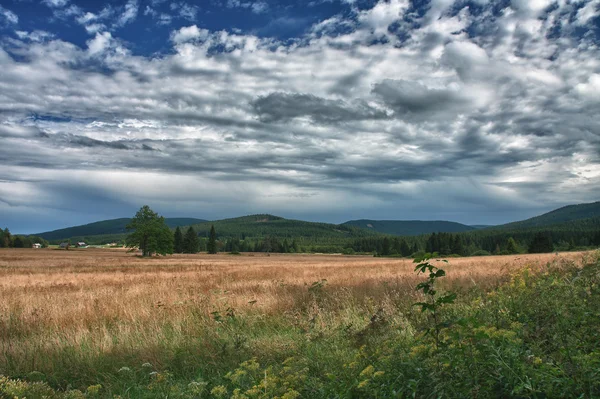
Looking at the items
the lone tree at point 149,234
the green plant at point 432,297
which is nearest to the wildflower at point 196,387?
the green plant at point 432,297

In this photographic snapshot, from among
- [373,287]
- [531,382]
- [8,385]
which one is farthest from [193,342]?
[373,287]

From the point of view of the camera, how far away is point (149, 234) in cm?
7394

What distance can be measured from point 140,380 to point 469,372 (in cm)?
486

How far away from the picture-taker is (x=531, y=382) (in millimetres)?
3223

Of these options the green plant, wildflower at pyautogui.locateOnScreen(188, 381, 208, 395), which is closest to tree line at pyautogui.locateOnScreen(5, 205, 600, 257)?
the green plant

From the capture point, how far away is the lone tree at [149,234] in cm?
7369

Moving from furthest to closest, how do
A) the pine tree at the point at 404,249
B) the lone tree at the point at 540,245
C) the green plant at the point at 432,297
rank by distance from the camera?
the pine tree at the point at 404,249
the lone tree at the point at 540,245
the green plant at the point at 432,297

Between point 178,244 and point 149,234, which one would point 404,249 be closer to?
point 178,244

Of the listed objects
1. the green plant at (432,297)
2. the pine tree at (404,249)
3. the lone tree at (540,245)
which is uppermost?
the green plant at (432,297)

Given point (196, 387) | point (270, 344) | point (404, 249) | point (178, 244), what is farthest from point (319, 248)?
point (196, 387)

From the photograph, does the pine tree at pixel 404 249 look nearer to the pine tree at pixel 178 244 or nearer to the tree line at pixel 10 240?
the pine tree at pixel 178 244

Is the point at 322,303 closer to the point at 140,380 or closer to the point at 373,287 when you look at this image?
the point at 373,287

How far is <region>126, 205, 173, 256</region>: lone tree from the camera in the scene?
73.7 m

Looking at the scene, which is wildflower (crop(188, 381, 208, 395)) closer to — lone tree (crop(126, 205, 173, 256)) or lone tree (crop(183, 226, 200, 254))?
lone tree (crop(126, 205, 173, 256))
